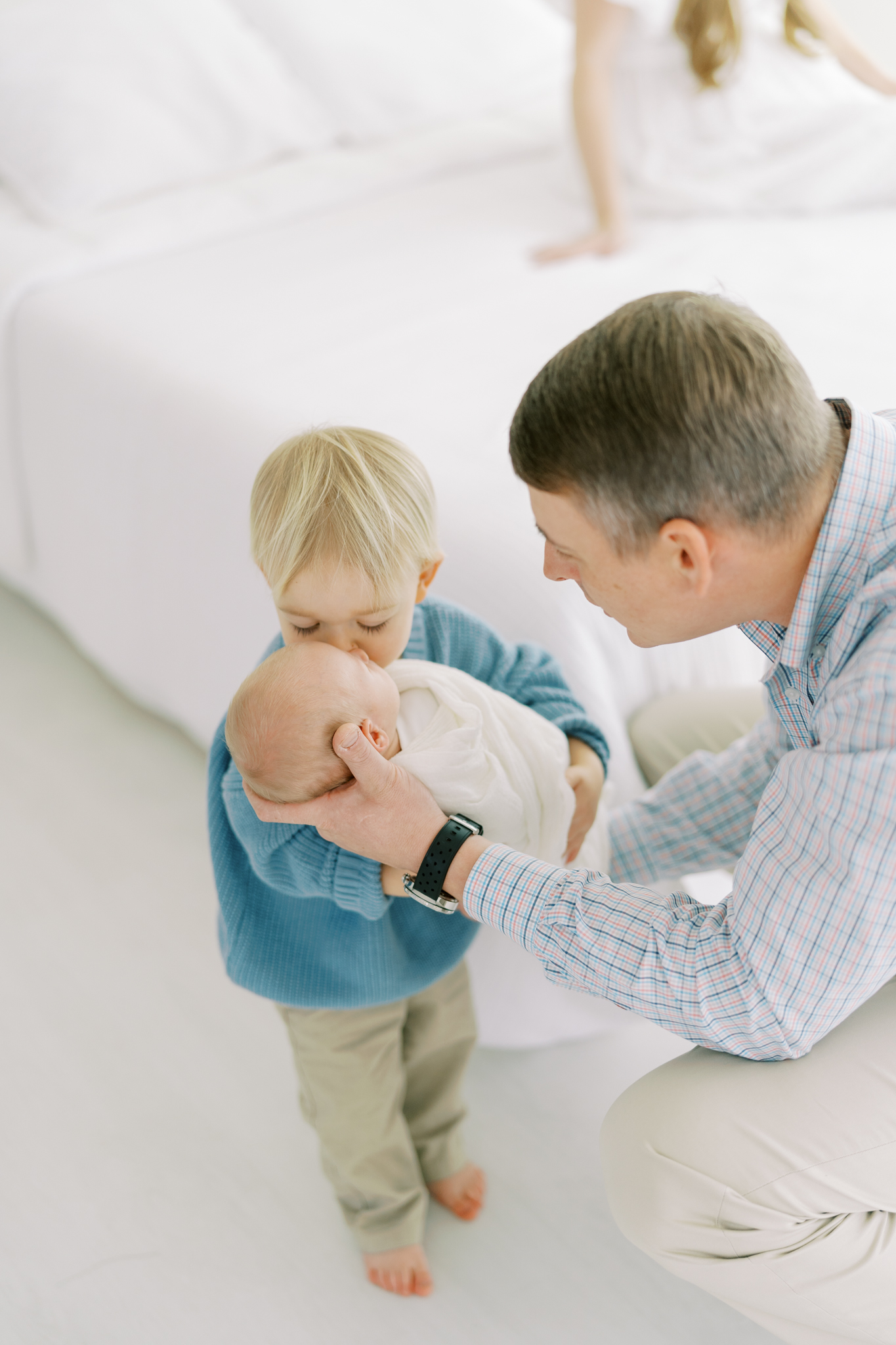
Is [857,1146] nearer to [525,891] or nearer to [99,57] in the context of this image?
[525,891]

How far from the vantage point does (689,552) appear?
2.63 ft

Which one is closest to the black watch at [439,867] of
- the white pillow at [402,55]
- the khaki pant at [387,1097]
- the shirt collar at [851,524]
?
the khaki pant at [387,1097]

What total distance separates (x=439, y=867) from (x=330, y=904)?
0.17m

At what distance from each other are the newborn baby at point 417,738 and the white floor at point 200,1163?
442mm

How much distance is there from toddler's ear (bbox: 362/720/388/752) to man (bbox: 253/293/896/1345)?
0.03m

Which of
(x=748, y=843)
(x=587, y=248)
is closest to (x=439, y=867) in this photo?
(x=748, y=843)

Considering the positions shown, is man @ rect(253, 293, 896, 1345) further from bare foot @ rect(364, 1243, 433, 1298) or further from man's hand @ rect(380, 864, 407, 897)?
bare foot @ rect(364, 1243, 433, 1298)

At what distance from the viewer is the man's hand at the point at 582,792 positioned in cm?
108

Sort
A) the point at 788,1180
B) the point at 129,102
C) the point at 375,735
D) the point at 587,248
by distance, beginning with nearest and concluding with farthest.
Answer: the point at 788,1180 < the point at 375,735 < the point at 587,248 < the point at 129,102

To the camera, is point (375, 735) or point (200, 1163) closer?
point (375, 735)

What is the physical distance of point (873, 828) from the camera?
0.76 meters

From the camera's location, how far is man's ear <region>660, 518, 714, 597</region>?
78 centimetres

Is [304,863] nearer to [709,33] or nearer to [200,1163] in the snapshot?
[200,1163]

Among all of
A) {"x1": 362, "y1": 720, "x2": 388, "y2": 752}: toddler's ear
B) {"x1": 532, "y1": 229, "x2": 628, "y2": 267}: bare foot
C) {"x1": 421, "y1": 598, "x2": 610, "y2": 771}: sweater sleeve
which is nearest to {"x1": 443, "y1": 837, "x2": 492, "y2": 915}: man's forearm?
{"x1": 362, "y1": 720, "x2": 388, "y2": 752}: toddler's ear
